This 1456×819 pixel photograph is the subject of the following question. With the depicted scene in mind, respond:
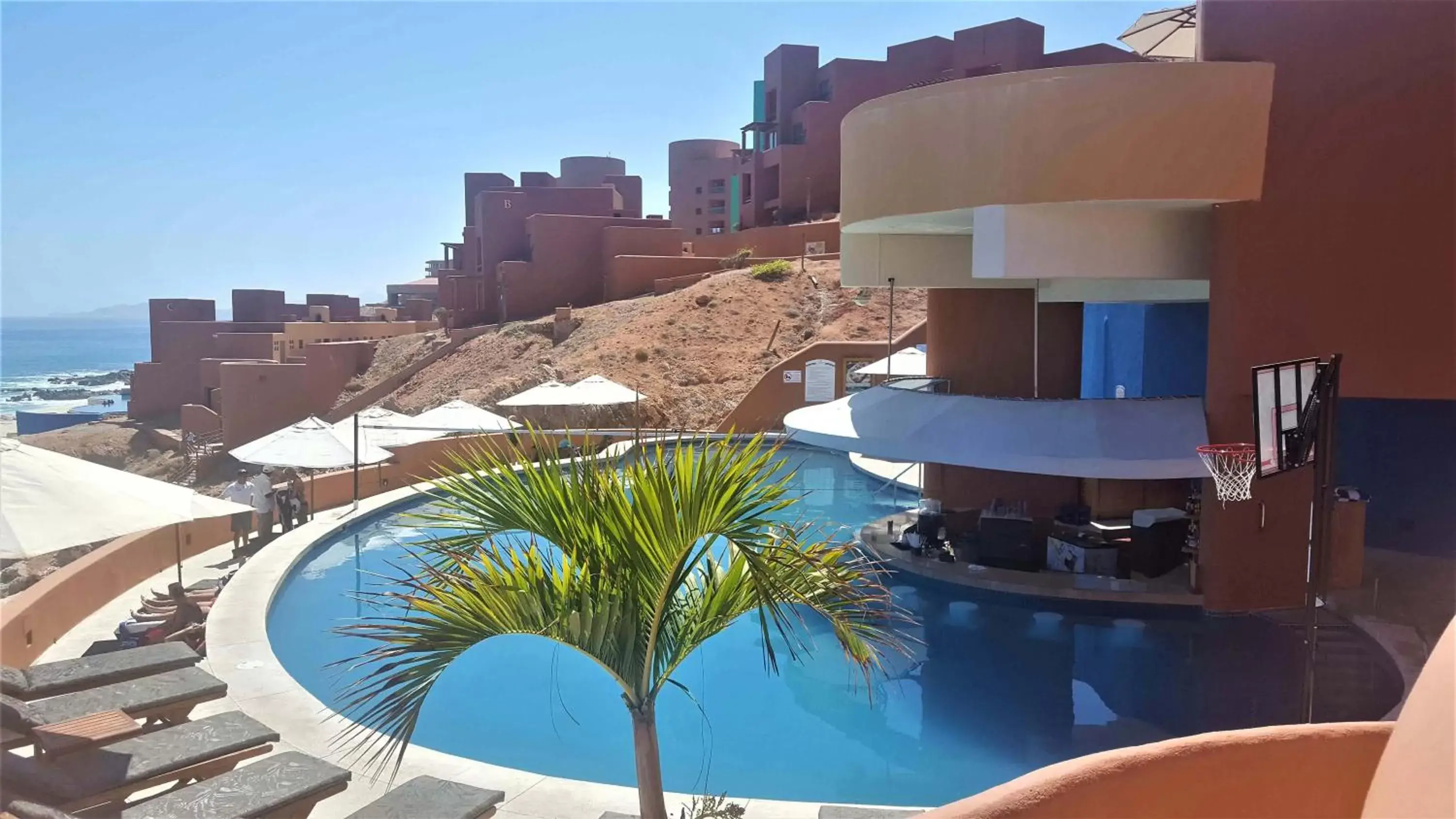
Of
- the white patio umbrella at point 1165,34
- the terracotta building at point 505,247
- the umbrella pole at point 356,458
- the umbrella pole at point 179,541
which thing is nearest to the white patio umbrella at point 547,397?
the umbrella pole at point 356,458

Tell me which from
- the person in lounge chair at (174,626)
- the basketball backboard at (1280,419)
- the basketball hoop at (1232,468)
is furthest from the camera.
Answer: the person in lounge chair at (174,626)

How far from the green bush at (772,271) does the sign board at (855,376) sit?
1225 cm

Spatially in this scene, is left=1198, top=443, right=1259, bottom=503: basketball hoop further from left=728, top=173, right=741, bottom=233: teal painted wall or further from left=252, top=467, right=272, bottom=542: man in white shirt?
left=728, top=173, right=741, bottom=233: teal painted wall

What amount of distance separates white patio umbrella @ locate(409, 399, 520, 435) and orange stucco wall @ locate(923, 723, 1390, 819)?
1538 cm

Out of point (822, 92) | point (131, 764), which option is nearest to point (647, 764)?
point (131, 764)

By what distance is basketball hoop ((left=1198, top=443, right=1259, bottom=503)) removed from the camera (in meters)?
8.12

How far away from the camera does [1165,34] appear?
15.0 m

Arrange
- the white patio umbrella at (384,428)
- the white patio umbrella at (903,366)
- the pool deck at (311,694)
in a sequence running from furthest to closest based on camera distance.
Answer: the white patio umbrella at (903,366)
the white patio umbrella at (384,428)
the pool deck at (311,694)

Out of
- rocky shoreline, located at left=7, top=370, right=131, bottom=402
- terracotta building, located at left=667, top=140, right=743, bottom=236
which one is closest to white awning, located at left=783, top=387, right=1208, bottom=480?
terracotta building, located at left=667, top=140, right=743, bottom=236

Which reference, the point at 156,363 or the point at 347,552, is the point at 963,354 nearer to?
the point at 347,552

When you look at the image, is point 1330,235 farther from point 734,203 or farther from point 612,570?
point 734,203

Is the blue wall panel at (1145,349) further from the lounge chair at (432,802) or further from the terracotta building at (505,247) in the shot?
the terracotta building at (505,247)

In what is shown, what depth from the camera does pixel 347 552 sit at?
46.5 ft

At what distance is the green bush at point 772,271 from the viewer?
117 feet
